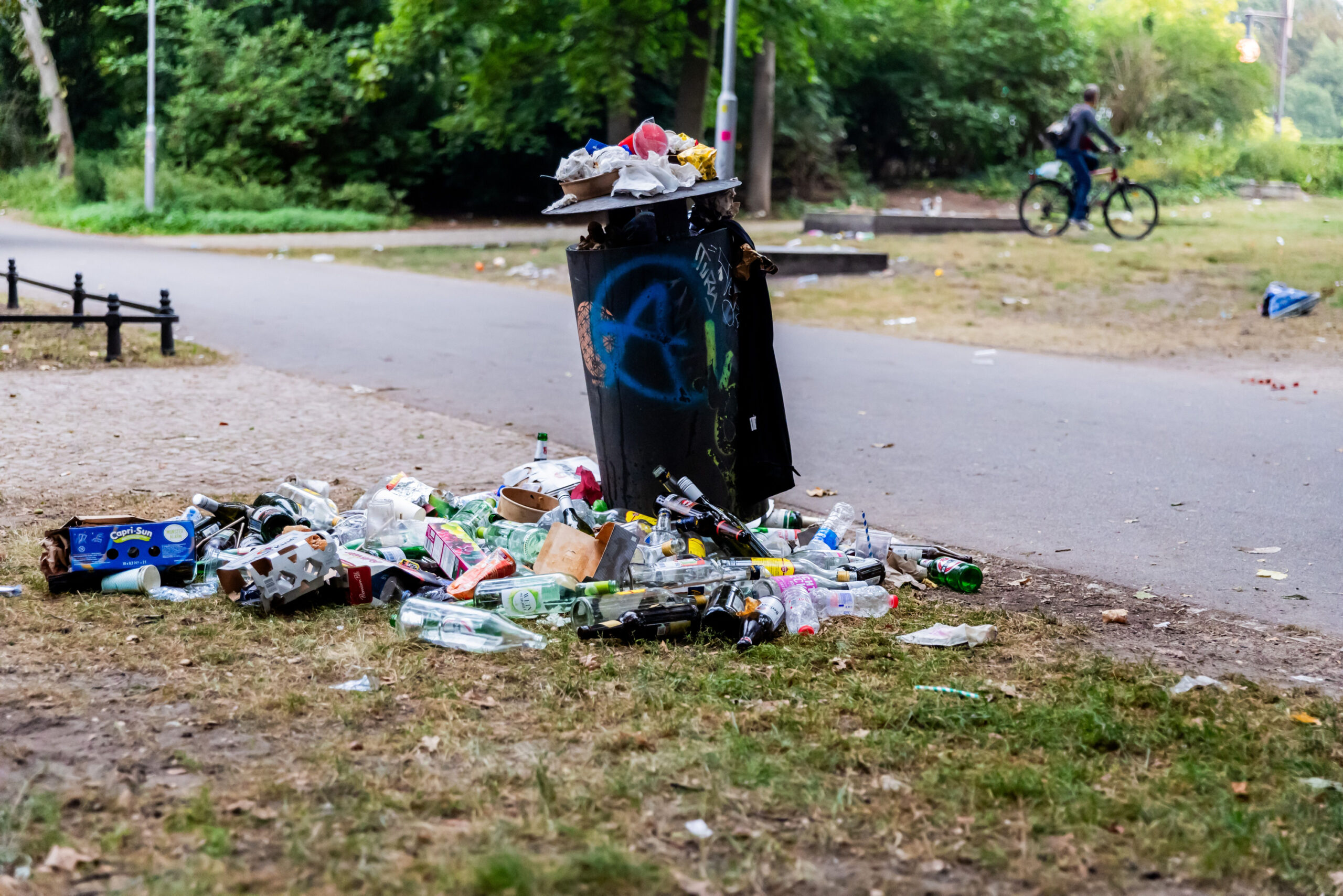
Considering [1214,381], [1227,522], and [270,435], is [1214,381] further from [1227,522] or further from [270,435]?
[270,435]

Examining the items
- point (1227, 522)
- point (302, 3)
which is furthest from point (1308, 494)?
point (302, 3)

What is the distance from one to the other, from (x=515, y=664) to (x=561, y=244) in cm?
1807

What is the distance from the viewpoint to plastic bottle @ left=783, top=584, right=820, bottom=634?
14.5ft

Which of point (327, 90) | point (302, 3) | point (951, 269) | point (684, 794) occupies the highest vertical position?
point (302, 3)

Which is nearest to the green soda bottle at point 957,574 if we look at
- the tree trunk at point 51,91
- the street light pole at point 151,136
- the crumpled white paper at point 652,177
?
the crumpled white paper at point 652,177

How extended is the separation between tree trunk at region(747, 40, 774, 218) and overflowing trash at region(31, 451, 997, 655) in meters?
23.0

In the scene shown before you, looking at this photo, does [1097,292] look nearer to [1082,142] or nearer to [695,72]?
[1082,142]

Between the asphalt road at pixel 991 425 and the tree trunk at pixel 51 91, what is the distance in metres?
19.9

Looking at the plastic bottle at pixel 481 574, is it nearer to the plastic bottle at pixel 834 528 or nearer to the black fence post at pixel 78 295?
the plastic bottle at pixel 834 528

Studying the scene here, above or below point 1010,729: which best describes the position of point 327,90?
above

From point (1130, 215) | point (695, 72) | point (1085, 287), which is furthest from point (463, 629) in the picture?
point (695, 72)

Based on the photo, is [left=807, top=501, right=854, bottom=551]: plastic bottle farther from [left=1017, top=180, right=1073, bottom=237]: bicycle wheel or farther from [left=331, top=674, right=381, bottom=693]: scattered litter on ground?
[left=1017, top=180, right=1073, bottom=237]: bicycle wheel

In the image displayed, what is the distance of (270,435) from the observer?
7.67 meters

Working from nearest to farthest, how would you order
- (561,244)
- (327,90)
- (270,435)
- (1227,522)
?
(1227,522)
(270,435)
(561,244)
(327,90)
